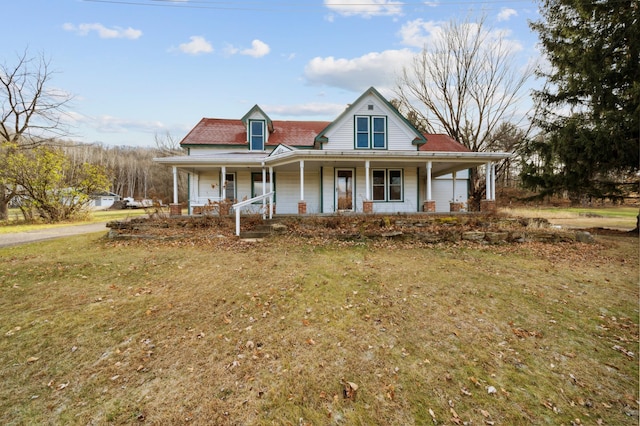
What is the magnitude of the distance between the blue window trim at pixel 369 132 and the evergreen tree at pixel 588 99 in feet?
23.3

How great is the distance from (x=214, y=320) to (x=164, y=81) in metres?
19.4

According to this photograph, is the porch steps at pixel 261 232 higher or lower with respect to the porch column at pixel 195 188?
lower

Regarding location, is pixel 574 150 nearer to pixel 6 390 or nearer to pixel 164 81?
pixel 6 390

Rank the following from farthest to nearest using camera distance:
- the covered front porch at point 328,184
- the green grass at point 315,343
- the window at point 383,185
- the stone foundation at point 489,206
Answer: the window at point 383,185
the covered front porch at point 328,184
the stone foundation at point 489,206
the green grass at point 315,343

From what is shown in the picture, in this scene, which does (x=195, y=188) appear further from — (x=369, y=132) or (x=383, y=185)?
(x=383, y=185)

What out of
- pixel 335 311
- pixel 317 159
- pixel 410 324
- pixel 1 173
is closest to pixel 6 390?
pixel 335 311

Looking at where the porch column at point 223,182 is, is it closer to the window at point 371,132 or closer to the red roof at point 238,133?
the red roof at point 238,133

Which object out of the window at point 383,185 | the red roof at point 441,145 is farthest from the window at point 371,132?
the red roof at point 441,145

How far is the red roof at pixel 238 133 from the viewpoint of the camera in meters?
16.4

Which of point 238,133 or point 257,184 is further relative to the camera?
point 238,133

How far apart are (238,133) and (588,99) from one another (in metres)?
18.2

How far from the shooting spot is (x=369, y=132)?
583 inches

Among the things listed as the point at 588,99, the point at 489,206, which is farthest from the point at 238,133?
the point at 588,99

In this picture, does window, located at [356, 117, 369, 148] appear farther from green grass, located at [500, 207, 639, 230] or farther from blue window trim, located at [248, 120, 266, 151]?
green grass, located at [500, 207, 639, 230]
